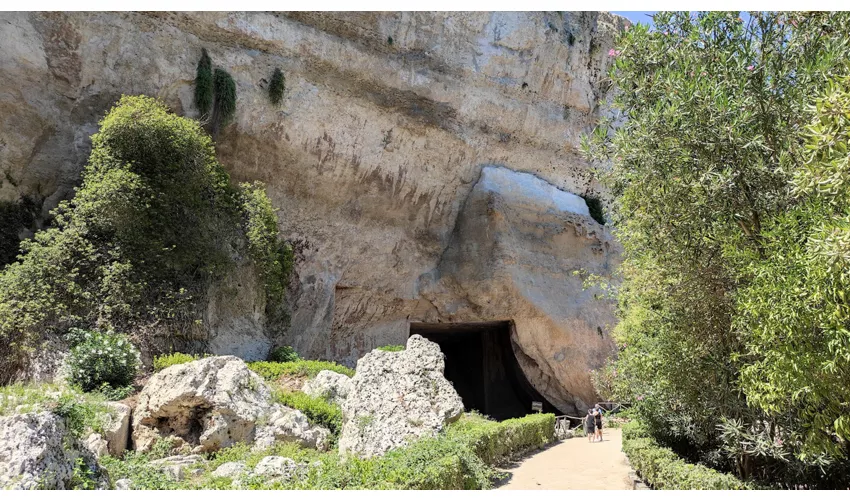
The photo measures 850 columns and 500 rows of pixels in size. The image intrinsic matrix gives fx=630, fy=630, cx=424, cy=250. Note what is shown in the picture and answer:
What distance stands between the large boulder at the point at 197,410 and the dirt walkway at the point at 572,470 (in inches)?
178

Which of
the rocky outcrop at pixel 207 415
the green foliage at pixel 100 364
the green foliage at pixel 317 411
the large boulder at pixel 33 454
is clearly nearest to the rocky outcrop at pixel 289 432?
the rocky outcrop at pixel 207 415

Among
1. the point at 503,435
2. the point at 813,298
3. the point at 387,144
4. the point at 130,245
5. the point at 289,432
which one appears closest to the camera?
the point at 813,298

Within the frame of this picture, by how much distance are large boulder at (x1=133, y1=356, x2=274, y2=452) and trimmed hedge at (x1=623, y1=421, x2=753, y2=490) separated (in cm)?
648

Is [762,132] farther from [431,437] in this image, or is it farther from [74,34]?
[74,34]

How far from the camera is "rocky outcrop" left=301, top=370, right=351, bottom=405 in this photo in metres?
13.5

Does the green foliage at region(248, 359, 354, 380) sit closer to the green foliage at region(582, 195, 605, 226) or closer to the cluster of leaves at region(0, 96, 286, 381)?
the cluster of leaves at region(0, 96, 286, 381)

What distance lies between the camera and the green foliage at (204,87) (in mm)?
18109

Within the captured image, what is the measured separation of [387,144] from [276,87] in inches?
179

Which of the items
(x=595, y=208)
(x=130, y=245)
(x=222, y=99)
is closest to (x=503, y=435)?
(x=130, y=245)

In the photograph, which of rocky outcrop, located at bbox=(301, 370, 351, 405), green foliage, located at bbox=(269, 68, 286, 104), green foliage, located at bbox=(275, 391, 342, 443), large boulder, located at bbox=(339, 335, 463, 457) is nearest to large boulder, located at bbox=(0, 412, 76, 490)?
large boulder, located at bbox=(339, 335, 463, 457)

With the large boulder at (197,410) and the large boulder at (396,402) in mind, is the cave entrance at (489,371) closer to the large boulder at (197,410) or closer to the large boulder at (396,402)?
the large boulder at (197,410)

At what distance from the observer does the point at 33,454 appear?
17.9 ft

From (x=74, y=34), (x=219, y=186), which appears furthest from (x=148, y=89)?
(x=219, y=186)

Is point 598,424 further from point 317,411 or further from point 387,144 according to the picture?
point 387,144
